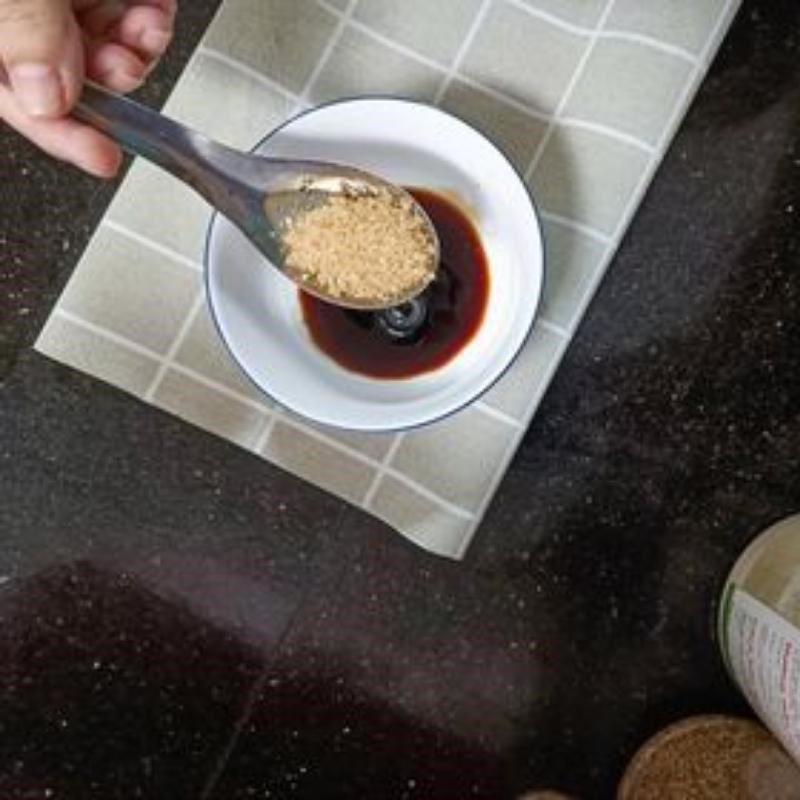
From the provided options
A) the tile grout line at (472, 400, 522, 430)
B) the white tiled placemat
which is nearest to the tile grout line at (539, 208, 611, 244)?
the white tiled placemat

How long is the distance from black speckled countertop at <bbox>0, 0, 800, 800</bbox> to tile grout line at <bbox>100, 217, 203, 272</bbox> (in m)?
0.02

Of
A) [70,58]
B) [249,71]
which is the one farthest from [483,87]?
[70,58]

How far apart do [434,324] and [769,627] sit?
0.22 m

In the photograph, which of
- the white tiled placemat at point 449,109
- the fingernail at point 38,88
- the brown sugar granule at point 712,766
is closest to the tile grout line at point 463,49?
the white tiled placemat at point 449,109

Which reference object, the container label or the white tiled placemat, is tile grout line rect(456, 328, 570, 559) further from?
the container label

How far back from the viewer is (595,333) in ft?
2.43

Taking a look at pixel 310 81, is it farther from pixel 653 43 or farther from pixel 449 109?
pixel 653 43

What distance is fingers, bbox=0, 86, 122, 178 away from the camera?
64 centimetres

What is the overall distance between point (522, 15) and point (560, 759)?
392mm

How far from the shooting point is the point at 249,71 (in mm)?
745

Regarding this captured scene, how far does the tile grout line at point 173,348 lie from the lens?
0.73 metres

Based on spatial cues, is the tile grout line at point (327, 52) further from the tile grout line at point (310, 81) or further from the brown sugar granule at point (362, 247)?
the brown sugar granule at point (362, 247)

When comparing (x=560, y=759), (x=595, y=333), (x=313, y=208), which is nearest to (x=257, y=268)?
(x=313, y=208)

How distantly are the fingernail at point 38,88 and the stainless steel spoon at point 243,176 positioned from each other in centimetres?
2
